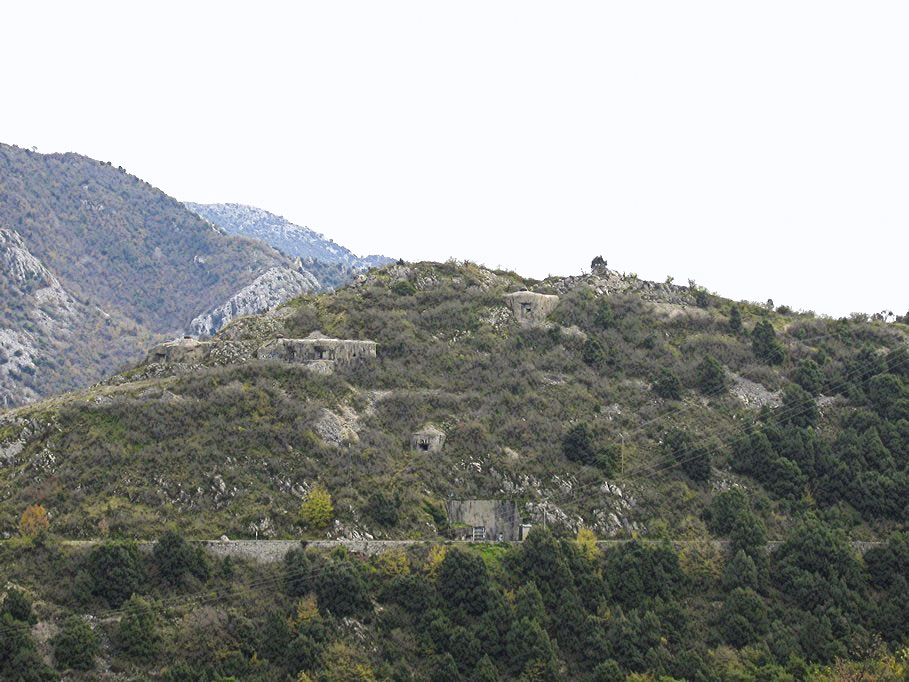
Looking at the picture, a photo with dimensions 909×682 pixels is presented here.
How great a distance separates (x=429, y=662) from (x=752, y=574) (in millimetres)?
17177

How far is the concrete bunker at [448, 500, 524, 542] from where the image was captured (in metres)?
52.7

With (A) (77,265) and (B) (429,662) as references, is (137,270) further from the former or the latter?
(B) (429,662)

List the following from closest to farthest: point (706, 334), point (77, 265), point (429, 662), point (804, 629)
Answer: point (429, 662), point (804, 629), point (706, 334), point (77, 265)

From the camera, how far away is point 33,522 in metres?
46.2

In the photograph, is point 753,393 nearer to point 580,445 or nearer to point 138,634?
point 580,445

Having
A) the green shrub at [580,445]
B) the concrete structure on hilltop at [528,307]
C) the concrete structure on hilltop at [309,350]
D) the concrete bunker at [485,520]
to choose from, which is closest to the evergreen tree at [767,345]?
the concrete structure on hilltop at [528,307]

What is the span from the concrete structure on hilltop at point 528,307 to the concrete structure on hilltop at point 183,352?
21.9 meters

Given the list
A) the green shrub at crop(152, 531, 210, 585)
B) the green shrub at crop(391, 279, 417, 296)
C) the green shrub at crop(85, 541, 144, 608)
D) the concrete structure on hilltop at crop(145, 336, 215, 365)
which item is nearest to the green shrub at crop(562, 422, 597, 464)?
the green shrub at crop(391, 279, 417, 296)

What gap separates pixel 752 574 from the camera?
50.4m

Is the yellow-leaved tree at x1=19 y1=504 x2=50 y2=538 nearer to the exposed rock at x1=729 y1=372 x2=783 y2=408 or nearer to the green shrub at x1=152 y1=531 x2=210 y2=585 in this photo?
the green shrub at x1=152 y1=531 x2=210 y2=585

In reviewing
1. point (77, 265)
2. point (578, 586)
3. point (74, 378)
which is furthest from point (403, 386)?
point (77, 265)

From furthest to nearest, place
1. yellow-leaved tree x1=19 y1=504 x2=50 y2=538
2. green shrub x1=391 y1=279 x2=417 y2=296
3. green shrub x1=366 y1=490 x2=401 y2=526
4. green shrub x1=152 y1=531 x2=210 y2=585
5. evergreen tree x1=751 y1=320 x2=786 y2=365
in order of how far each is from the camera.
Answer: green shrub x1=391 y1=279 x2=417 y2=296, evergreen tree x1=751 y1=320 x2=786 y2=365, green shrub x1=366 y1=490 x2=401 y2=526, yellow-leaved tree x1=19 y1=504 x2=50 y2=538, green shrub x1=152 y1=531 x2=210 y2=585

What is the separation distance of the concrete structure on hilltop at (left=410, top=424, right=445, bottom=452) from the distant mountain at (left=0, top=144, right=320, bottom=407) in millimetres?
76466

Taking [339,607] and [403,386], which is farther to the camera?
[403,386]
